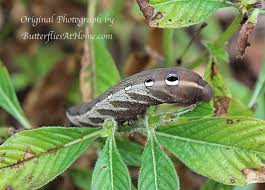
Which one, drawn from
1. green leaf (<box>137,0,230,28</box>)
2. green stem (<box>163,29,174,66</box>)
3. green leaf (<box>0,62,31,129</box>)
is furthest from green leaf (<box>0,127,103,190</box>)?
green stem (<box>163,29,174,66</box>)

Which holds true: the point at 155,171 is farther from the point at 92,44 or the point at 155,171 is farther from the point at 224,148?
the point at 92,44

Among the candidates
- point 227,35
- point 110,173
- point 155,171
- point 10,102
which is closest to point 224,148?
point 155,171

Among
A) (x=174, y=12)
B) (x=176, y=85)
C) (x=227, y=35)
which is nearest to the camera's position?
(x=176, y=85)

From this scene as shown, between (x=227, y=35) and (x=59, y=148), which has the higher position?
(x=227, y=35)

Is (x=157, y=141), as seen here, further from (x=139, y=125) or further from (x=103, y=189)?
(x=103, y=189)

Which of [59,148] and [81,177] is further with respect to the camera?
[81,177]

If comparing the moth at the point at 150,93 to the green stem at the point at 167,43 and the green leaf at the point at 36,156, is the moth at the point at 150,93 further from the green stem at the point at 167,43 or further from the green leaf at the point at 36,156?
the green stem at the point at 167,43

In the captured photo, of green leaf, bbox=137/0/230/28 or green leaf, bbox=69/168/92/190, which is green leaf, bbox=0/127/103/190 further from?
Answer: green leaf, bbox=69/168/92/190
